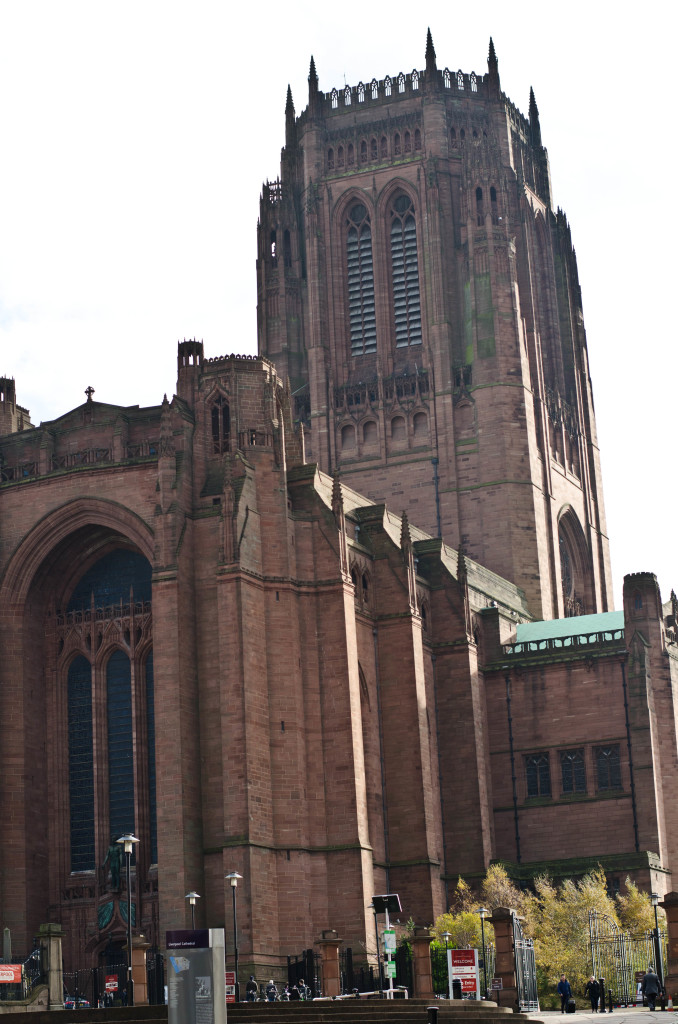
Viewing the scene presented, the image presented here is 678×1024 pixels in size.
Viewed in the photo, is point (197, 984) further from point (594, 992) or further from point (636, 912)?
point (636, 912)

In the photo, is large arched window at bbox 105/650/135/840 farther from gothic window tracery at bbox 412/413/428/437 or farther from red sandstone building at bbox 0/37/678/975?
gothic window tracery at bbox 412/413/428/437

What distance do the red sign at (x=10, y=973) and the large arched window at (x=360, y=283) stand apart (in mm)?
52524

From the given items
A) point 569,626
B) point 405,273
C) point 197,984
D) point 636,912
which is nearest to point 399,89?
point 405,273

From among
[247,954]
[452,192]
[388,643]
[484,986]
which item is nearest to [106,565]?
[388,643]

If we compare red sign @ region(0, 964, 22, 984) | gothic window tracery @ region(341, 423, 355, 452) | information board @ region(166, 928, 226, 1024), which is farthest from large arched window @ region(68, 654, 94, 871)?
information board @ region(166, 928, 226, 1024)

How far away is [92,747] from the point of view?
67000mm

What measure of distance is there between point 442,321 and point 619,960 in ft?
146

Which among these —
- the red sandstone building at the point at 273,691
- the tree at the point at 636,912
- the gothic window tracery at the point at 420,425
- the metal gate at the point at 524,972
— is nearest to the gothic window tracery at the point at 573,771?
the red sandstone building at the point at 273,691

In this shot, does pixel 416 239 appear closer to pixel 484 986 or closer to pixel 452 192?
pixel 452 192

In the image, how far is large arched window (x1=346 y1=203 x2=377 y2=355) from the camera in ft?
316

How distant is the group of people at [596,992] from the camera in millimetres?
45375

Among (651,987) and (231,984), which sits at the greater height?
(231,984)

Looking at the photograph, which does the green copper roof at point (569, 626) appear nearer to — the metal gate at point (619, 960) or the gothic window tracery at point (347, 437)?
the gothic window tracery at point (347, 437)

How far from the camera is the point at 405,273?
9625 centimetres
